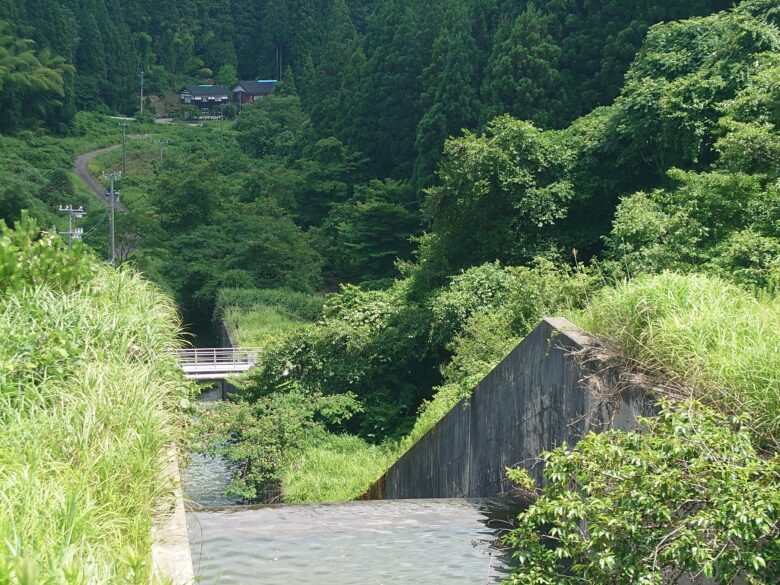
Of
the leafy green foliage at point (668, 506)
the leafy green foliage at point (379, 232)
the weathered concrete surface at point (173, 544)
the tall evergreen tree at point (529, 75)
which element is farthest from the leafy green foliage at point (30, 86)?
the leafy green foliage at point (668, 506)

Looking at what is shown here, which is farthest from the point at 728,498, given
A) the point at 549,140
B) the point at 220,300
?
the point at 220,300

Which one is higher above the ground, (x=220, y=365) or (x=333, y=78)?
(x=333, y=78)

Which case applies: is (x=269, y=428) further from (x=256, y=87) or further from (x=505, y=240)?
(x=256, y=87)

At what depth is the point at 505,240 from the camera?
1938cm

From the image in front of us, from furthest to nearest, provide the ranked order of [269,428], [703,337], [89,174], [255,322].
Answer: [89,174], [255,322], [269,428], [703,337]

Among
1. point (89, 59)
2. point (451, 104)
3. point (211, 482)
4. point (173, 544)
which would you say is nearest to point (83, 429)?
point (173, 544)

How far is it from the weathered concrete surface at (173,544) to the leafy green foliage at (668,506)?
179 centimetres

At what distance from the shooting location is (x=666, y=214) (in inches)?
576

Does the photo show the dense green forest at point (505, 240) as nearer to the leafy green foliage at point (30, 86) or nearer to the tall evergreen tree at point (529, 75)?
the tall evergreen tree at point (529, 75)

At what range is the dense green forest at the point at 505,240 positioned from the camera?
4.92m

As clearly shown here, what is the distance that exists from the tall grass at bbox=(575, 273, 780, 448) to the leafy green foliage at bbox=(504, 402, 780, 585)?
245 millimetres

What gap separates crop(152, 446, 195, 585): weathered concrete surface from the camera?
165 inches

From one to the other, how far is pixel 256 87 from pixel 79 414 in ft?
292

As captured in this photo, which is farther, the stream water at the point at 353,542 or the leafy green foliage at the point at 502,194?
the leafy green foliage at the point at 502,194
